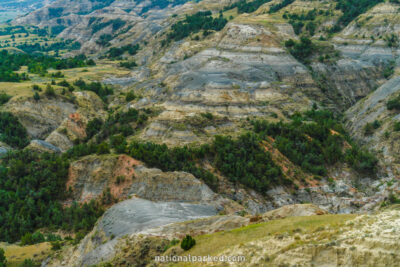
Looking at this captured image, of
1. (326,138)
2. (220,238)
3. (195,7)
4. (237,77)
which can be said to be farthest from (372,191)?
(195,7)

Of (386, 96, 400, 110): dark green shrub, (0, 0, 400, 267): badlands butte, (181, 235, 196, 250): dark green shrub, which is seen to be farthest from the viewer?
(386, 96, 400, 110): dark green shrub

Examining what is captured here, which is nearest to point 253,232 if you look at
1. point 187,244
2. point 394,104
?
point 187,244

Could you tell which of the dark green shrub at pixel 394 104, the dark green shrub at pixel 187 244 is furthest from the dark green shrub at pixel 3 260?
the dark green shrub at pixel 394 104

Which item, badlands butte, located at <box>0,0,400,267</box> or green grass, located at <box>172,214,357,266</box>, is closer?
green grass, located at <box>172,214,357,266</box>

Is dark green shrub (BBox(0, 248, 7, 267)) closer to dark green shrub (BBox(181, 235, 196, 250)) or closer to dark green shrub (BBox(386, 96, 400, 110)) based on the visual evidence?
dark green shrub (BBox(181, 235, 196, 250))

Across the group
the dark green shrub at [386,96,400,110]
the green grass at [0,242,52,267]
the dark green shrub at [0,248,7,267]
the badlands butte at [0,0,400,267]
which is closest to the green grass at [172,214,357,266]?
the badlands butte at [0,0,400,267]

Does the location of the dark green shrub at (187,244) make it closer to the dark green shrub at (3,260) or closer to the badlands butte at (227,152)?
the badlands butte at (227,152)

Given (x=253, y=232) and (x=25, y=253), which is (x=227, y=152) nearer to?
(x=253, y=232)

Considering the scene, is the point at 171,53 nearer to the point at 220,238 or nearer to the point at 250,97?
the point at 250,97
